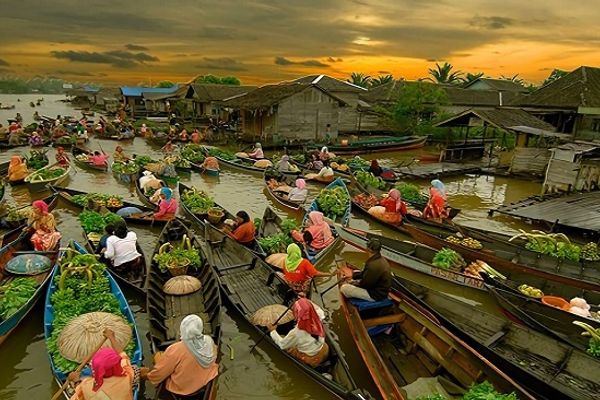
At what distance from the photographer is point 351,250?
1259 centimetres

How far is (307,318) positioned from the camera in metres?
6.05

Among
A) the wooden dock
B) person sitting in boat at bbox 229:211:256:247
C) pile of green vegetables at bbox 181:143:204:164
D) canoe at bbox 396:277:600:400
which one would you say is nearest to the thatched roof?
the wooden dock

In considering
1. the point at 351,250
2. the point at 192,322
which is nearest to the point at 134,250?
the point at 192,322

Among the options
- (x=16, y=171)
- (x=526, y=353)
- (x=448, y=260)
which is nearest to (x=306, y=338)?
(x=526, y=353)

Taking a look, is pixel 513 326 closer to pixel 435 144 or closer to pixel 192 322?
pixel 192 322

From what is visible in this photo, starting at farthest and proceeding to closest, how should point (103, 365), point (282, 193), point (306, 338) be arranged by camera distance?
point (282, 193)
point (306, 338)
point (103, 365)

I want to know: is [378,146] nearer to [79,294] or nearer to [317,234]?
[317,234]

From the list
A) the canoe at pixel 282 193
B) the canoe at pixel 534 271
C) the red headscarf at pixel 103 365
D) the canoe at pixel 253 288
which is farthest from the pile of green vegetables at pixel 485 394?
the canoe at pixel 282 193

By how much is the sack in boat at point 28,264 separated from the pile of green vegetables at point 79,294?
119 centimetres

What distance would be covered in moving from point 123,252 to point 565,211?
47.6 feet

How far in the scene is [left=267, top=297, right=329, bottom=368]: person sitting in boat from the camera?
6047 millimetres

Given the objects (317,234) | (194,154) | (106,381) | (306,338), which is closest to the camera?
(106,381)

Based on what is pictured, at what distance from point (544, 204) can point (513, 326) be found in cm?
1000

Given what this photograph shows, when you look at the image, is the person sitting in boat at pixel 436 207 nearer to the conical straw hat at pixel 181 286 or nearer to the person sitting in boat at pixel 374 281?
the person sitting in boat at pixel 374 281
